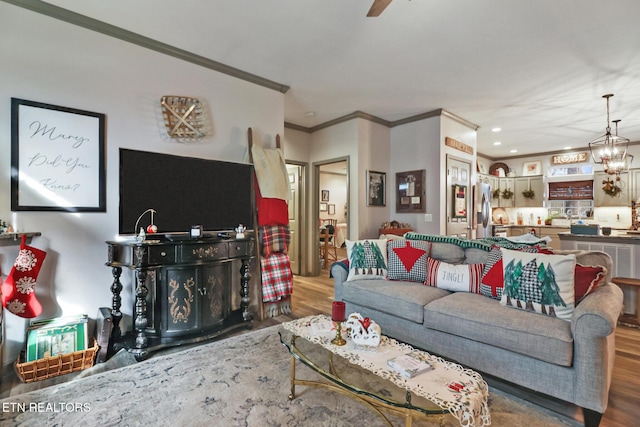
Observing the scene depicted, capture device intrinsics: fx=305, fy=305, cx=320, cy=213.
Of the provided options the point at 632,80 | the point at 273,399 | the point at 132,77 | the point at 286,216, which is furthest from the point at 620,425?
the point at 132,77

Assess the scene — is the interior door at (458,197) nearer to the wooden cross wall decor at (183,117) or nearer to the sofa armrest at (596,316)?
the sofa armrest at (596,316)

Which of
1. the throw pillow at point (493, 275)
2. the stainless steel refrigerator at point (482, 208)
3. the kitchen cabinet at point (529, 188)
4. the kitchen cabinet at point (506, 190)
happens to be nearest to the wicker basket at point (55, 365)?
the throw pillow at point (493, 275)

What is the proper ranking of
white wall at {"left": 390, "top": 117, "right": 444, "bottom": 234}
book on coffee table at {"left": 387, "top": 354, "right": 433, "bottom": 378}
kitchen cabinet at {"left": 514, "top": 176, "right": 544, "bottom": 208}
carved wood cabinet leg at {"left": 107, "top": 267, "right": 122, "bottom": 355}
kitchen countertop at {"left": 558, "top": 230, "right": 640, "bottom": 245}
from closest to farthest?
book on coffee table at {"left": 387, "top": 354, "right": 433, "bottom": 378} → carved wood cabinet leg at {"left": 107, "top": 267, "right": 122, "bottom": 355} → kitchen countertop at {"left": 558, "top": 230, "right": 640, "bottom": 245} → white wall at {"left": 390, "top": 117, "right": 444, "bottom": 234} → kitchen cabinet at {"left": 514, "top": 176, "right": 544, "bottom": 208}

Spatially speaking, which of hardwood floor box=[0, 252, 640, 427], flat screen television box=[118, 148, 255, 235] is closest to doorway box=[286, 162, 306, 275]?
hardwood floor box=[0, 252, 640, 427]

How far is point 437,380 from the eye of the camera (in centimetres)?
136

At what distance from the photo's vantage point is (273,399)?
187 centimetres

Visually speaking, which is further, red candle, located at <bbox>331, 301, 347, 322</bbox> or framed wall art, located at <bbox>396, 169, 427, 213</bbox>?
framed wall art, located at <bbox>396, 169, 427, 213</bbox>

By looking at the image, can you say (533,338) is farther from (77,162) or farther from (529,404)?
(77,162)

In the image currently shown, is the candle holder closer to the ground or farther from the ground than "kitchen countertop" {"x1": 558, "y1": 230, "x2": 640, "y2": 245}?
closer to the ground

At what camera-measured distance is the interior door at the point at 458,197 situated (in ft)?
16.0

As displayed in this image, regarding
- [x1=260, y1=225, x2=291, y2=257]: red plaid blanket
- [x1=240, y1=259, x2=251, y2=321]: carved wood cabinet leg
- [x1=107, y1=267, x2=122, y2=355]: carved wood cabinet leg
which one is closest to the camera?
[x1=107, y1=267, x2=122, y2=355]: carved wood cabinet leg

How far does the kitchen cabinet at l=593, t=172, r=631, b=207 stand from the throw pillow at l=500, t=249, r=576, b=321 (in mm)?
6682

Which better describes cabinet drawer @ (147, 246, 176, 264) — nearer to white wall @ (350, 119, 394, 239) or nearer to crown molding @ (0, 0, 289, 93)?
crown molding @ (0, 0, 289, 93)

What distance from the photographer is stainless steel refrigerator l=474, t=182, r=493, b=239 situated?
223 inches
